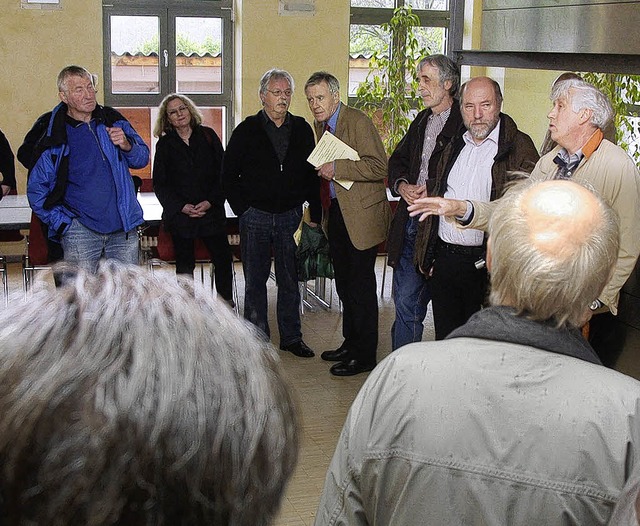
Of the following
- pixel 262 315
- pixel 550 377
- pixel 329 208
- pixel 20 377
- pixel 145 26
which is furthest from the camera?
pixel 145 26

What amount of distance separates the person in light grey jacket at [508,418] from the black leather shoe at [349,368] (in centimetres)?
357

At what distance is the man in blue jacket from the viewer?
4895 millimetres

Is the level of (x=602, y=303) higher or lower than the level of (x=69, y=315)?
lower

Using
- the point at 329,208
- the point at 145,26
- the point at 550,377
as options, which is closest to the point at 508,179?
the point at 329,208

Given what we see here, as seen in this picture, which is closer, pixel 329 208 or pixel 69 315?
pixel 69 315

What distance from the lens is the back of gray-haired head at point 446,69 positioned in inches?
184

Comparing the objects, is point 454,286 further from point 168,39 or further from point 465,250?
point 168,39

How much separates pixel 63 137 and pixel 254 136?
113cm

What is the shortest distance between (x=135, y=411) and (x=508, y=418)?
0.92 metres

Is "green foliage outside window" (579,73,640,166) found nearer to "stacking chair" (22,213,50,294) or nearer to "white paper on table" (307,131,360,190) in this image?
"white paper on table" (307,131,360,190)

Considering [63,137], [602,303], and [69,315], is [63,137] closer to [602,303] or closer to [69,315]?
[602,303]

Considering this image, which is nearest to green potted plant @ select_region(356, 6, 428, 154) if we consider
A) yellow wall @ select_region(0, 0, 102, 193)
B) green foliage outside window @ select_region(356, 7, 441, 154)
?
green foliage outside window @ select_region(356, 7, 441, 154)

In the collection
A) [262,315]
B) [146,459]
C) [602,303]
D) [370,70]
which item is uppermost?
[370,70]

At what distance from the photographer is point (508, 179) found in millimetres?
4266
